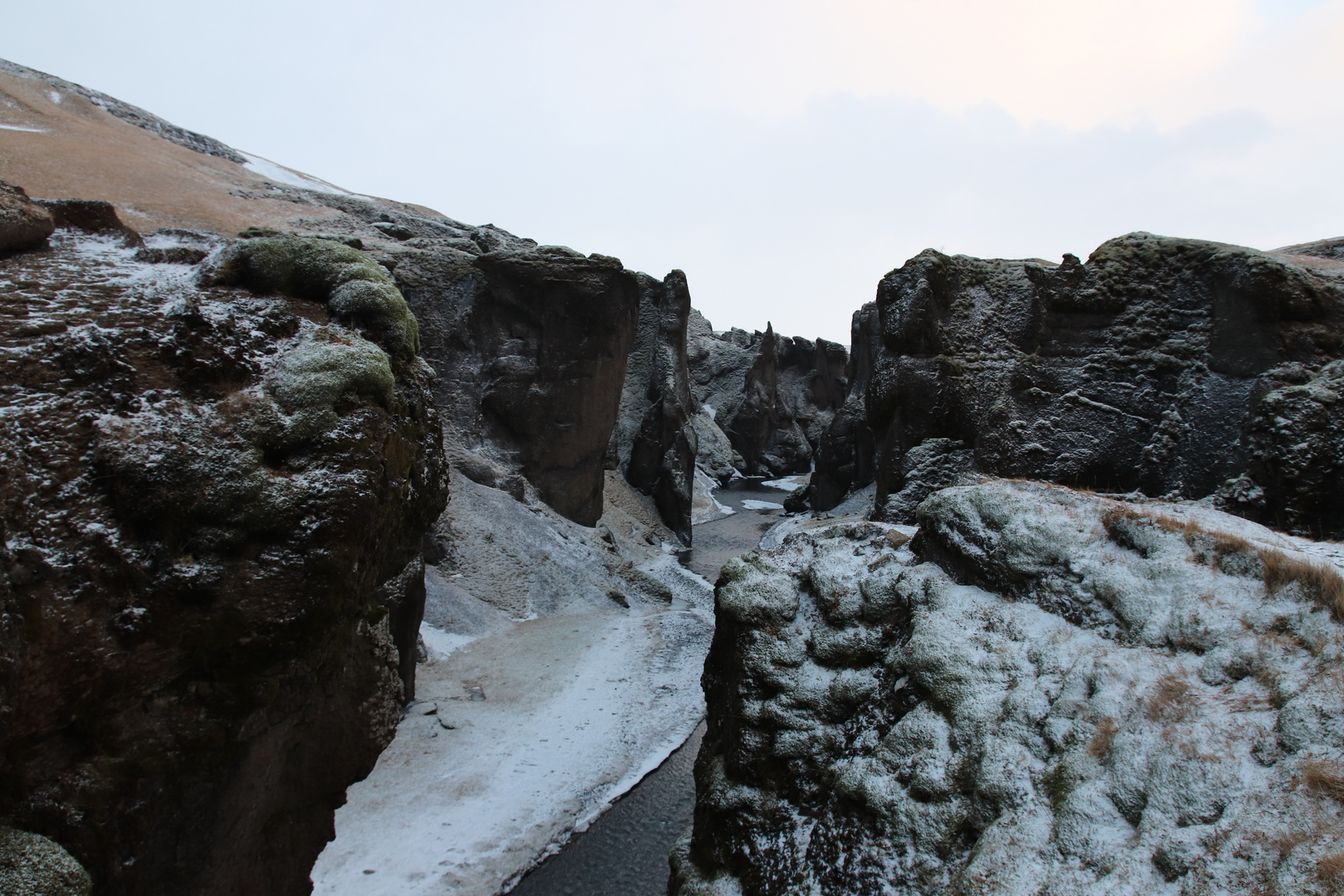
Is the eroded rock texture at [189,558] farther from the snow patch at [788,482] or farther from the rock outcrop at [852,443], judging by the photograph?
the snow patch at [788,482]

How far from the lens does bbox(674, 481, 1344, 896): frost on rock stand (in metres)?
5.61

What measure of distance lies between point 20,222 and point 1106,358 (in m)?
19.8

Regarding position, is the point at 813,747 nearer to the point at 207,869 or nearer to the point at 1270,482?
the point at 207,869

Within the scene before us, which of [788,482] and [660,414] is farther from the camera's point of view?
[788,482]

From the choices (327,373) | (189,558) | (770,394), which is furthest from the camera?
(770,394)

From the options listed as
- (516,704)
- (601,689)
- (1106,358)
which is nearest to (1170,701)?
(516,704)

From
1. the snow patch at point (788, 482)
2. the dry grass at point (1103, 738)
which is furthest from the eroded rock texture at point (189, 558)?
the snow patch at point (788, 482)

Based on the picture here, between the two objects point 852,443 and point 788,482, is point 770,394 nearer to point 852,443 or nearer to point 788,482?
point 788,482

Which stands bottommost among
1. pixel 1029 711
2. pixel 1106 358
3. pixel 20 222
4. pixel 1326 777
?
pixel 1029 711

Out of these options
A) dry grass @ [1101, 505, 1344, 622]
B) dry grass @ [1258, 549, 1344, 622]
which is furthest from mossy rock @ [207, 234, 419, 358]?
Answer: dry grass @ [1258, 549, 1344, 622]

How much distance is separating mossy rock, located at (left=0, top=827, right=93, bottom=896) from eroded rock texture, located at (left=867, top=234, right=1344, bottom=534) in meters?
16.5

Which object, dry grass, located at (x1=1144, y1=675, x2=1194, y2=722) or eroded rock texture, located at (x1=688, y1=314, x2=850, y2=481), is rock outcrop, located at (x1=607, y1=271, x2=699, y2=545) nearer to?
eroded rock texture, located at (x1=688, y1=314, x2=850, y2=481)

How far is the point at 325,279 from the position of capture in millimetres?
9844

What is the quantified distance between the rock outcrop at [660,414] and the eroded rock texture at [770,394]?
1059 inches
